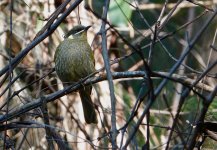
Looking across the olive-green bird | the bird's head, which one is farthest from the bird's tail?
the bird's head

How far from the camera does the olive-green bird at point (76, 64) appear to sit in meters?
5.43

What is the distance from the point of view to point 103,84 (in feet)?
21.9

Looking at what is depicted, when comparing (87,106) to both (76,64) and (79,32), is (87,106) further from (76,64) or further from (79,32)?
(79,32)

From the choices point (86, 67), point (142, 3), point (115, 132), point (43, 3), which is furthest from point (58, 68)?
point (115, 132)

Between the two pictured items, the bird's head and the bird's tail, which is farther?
the bird's head

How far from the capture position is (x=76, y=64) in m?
5.47

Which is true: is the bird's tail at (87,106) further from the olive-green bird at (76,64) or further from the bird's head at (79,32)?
the bird's head at (79,32)

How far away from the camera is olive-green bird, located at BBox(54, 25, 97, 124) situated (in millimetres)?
5426

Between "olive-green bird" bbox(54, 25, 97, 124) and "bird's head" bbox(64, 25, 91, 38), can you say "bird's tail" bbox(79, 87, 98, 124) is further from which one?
"bird's head" bbox(64, 25, 91, 38)

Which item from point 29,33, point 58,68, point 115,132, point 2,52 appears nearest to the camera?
point 115,132

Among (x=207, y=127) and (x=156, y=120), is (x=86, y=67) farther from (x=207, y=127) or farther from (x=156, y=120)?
(x=207, y=127)

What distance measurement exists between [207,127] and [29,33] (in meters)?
3.93

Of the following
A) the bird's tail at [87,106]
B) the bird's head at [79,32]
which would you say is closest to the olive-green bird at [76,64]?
the bird's tail at [87,106]

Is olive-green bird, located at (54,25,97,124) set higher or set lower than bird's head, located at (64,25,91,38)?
lower
